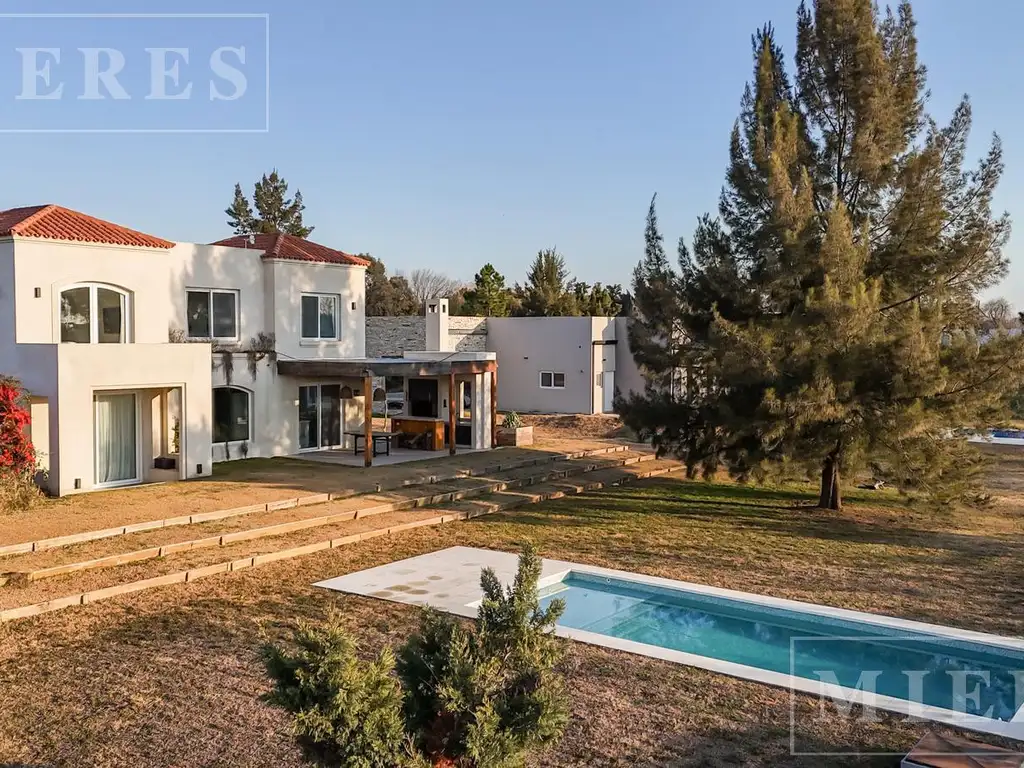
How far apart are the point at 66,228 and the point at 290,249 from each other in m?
6.36

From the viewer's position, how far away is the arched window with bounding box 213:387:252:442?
22281 millimetres

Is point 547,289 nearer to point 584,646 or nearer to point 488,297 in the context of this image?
point 488,297

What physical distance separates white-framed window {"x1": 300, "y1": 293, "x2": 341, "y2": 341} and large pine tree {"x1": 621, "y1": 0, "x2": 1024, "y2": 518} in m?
10.0

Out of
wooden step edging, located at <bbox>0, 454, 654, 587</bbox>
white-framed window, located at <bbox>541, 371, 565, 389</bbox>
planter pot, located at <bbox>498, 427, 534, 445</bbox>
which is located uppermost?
white-framed window, located at <bbox>541, 371, 565, 389</bbox>

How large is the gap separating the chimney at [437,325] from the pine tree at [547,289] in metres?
10.3

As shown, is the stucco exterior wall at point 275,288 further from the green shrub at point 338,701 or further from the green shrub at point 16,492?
the green shrub at point 338,701

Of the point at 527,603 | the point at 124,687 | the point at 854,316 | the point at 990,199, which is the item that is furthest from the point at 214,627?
the point at 990,199

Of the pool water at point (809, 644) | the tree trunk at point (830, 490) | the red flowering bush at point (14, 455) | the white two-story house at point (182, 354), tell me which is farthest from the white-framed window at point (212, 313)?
the tree trunk at point (830, 490)

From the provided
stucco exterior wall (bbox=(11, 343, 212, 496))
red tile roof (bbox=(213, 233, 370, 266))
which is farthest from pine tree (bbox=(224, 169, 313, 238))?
stucco exterior wall (bbox=(11, 343, 212, 496))

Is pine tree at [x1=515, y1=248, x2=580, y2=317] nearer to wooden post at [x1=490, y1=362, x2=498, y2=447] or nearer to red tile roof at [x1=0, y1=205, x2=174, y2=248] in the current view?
wooden post at [x1=490, y1=362, x2=498, y2=447]

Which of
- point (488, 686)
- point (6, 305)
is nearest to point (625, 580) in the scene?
point (488, 686)

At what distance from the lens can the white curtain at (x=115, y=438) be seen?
730 inches

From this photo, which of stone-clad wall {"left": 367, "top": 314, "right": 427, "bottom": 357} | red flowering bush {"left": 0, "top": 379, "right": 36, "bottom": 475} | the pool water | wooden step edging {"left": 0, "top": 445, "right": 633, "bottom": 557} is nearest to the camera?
the pool water

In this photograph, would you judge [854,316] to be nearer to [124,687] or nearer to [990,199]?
[990,199]
